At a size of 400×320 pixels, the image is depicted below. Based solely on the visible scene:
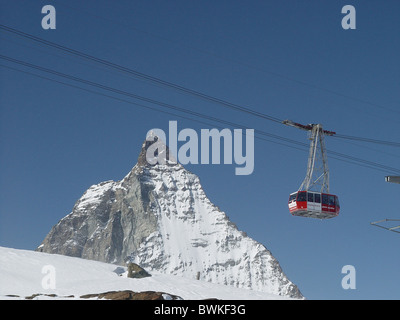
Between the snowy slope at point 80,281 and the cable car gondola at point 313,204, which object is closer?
the cable car gondola at point 313,204

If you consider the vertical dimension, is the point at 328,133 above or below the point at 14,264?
above

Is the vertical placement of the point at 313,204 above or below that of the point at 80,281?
above

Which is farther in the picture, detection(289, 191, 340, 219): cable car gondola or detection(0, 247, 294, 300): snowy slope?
detection(0, 247, 294, 300): snowy slope

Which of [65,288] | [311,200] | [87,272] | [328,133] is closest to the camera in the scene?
[311,200]

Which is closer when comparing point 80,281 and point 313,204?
point 313,204
